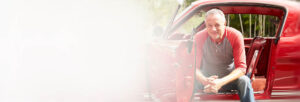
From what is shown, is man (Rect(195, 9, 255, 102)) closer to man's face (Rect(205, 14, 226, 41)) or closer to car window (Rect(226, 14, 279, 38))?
man's face (Rect(205, 14, 226, 41))

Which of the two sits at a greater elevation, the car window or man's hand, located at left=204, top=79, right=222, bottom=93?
the car window

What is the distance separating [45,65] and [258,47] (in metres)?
7.90

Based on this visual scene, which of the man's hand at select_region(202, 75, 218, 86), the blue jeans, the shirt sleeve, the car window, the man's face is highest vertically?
the car window

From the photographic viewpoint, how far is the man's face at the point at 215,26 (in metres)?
4.55

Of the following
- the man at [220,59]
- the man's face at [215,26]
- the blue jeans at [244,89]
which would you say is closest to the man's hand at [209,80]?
the man at [220,59]

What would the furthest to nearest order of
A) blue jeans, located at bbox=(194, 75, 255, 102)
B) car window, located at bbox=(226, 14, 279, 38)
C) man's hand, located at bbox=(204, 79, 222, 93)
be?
1. car window, located at bbox=(226, 14, 279, 38)
2. blue jeans, located at bbox=(194, 75, 255, 102)
3. man's hand, located at bbox=(204, 79, 222, 93)

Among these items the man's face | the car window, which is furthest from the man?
the car window

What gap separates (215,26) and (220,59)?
39cm

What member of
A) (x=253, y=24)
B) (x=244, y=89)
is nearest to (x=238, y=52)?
(x=244, y=89)

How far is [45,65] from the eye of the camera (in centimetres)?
1208

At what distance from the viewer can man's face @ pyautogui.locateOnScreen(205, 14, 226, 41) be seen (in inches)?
179

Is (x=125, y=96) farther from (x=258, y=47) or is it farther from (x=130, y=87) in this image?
(x=258, y=47)

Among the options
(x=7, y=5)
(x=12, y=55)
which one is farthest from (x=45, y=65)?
(x=7, y=5)

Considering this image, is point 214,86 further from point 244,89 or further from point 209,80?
point 244,89
